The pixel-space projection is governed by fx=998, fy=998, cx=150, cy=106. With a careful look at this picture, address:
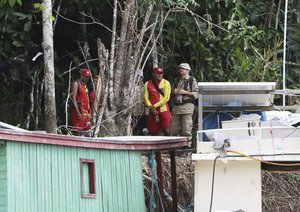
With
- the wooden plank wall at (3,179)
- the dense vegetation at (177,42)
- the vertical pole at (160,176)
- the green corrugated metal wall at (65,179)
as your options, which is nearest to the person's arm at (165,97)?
the dense vegetation at (177,42)

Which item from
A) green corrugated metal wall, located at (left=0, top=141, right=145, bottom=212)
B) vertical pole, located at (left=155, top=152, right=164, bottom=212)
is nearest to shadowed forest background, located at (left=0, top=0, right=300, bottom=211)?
vertical pole, located at (left=155, top=152, right=164, bottom=212)

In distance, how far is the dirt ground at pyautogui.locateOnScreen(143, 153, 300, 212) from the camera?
16656 millimetres

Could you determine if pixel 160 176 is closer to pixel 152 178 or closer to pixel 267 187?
pixel 152 178

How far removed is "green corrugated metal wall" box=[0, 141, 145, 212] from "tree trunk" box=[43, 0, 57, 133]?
2.13 m

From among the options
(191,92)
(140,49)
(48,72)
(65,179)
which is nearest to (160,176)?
(191,92)

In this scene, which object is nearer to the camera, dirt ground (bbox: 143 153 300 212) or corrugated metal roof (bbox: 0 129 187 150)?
corrugated metal roof (bbox: 0 129 187 150)

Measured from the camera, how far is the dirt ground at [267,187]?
16.7 metres

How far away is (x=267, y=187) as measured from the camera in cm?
1709

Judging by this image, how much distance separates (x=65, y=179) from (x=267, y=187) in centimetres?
553

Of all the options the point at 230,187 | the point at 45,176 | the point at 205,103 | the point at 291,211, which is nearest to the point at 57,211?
the point at 45,176

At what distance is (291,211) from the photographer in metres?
16.8

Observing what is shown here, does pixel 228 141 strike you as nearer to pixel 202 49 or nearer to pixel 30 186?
pixel 30 186

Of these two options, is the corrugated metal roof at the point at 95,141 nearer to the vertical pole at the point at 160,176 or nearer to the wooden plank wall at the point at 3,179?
the wooden plank wall at the point at 3,179

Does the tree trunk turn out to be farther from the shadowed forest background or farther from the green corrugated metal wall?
the green corrugated metal wall
